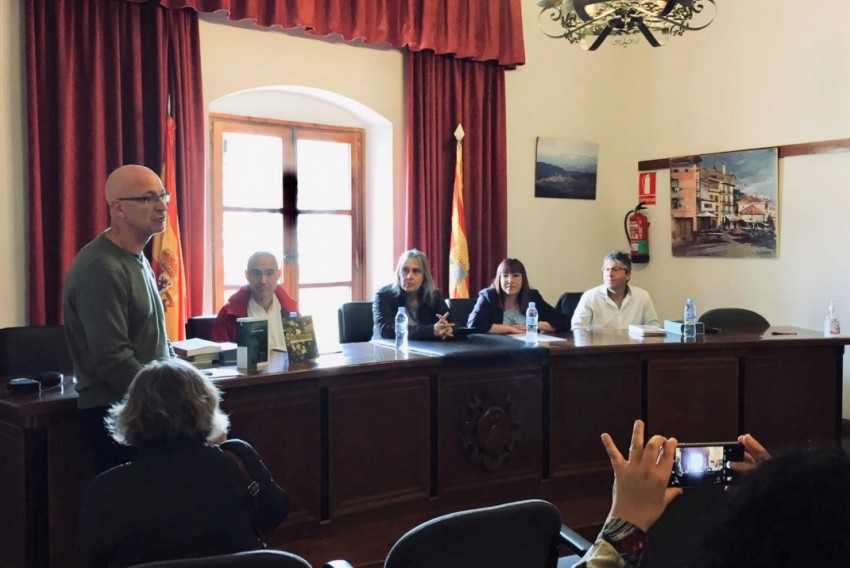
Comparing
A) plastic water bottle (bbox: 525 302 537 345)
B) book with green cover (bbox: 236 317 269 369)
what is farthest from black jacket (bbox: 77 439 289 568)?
plastic water bottle (bbox: 525 302 537 345)

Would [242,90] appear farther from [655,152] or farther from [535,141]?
[655,152]

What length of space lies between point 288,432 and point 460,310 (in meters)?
2.17

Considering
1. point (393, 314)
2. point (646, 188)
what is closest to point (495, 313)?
point (393, 314)

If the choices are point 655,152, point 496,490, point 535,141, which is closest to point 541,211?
point 535,141

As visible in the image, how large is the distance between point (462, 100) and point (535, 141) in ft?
2.80

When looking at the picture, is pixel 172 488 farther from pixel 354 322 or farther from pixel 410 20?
pixel 410 20

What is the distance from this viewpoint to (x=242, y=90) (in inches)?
195

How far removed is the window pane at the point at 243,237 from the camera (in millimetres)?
5293

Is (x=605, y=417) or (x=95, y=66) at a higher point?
(x=95, y=66)

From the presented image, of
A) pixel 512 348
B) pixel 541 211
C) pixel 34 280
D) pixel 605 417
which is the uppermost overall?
pixel 541 211

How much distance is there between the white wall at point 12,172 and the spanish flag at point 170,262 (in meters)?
0.70

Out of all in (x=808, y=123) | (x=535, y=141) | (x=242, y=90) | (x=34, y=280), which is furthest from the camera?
(x=535, y=141)

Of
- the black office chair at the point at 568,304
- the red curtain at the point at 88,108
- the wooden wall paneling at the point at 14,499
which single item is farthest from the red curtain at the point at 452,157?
the wooden wall paneling at the point at 14,499

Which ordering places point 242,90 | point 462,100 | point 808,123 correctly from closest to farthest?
point 242,90 < point 808,123 < point 462,100
